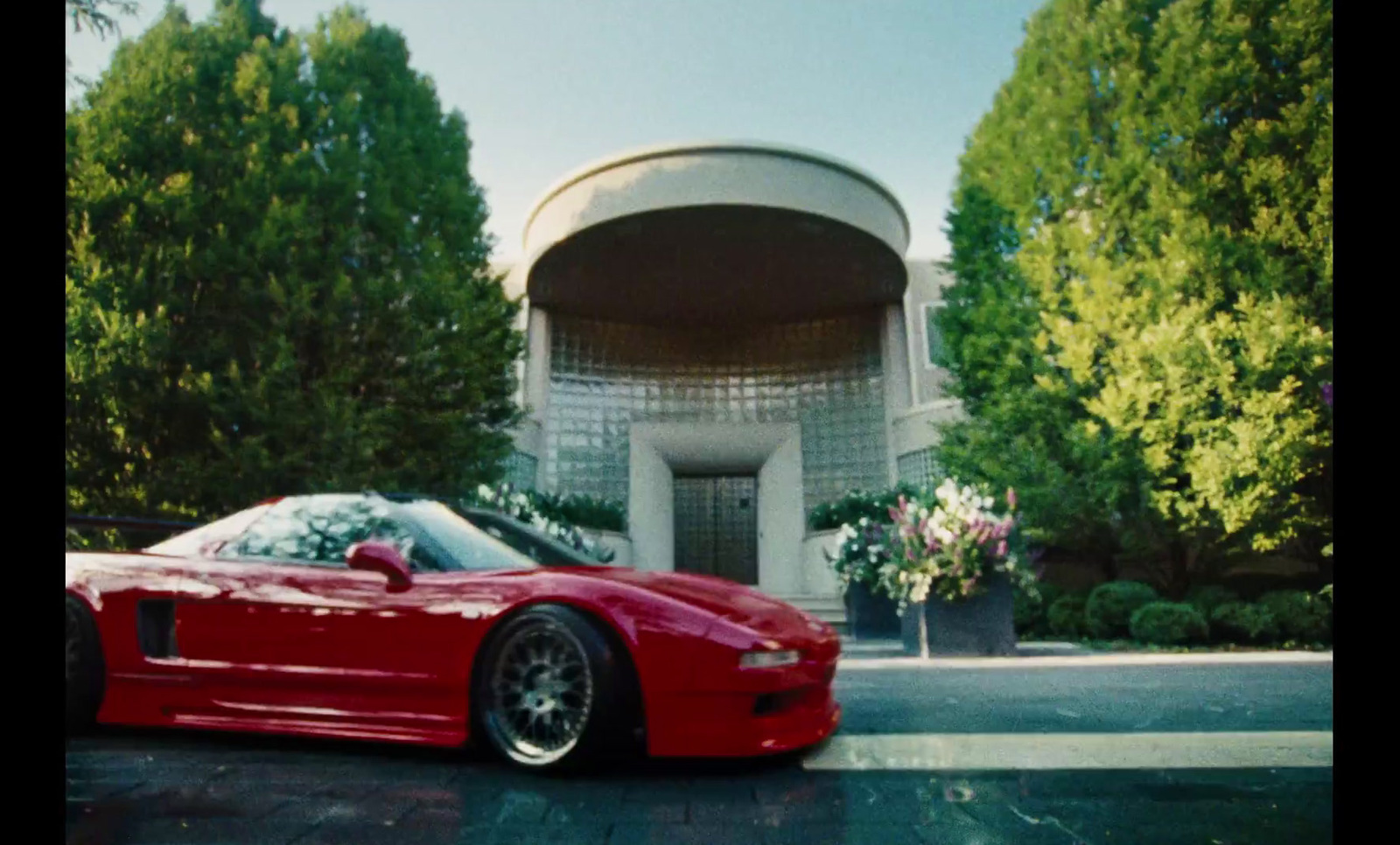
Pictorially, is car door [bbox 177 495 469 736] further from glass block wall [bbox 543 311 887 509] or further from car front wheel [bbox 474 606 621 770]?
glass block wall [bbox 543 311 887 509]

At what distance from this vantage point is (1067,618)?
1059 centimetres

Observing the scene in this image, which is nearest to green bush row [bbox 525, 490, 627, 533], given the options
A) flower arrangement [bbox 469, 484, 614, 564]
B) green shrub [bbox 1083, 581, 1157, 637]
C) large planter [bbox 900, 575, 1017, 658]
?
flower arrangement [bbox 469, 484, 614, 564]

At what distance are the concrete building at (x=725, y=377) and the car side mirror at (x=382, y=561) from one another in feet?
39.1

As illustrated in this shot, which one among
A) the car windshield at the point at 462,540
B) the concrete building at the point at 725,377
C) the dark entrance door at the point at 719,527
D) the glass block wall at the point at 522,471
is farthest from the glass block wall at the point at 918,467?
the car windshield at the point at 462,540

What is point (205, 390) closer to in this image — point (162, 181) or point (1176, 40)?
point (162, 181)

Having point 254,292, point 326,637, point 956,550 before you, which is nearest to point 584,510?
point 254,292

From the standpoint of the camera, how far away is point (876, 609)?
1159 centimetres

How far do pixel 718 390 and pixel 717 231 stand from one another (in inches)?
251

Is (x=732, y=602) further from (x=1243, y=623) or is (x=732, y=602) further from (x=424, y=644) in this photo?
(x=1243, y=623)

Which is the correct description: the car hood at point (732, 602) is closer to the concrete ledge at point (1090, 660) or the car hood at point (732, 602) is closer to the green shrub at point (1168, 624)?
the concrete ledge at point (1090, 660)

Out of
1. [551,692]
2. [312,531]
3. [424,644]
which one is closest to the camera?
[551,692]

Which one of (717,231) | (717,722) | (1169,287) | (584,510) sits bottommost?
(717,722)

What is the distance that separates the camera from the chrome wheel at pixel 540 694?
317cm

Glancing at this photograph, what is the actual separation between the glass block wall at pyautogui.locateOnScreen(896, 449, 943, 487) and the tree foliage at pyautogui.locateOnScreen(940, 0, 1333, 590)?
4.80 m
